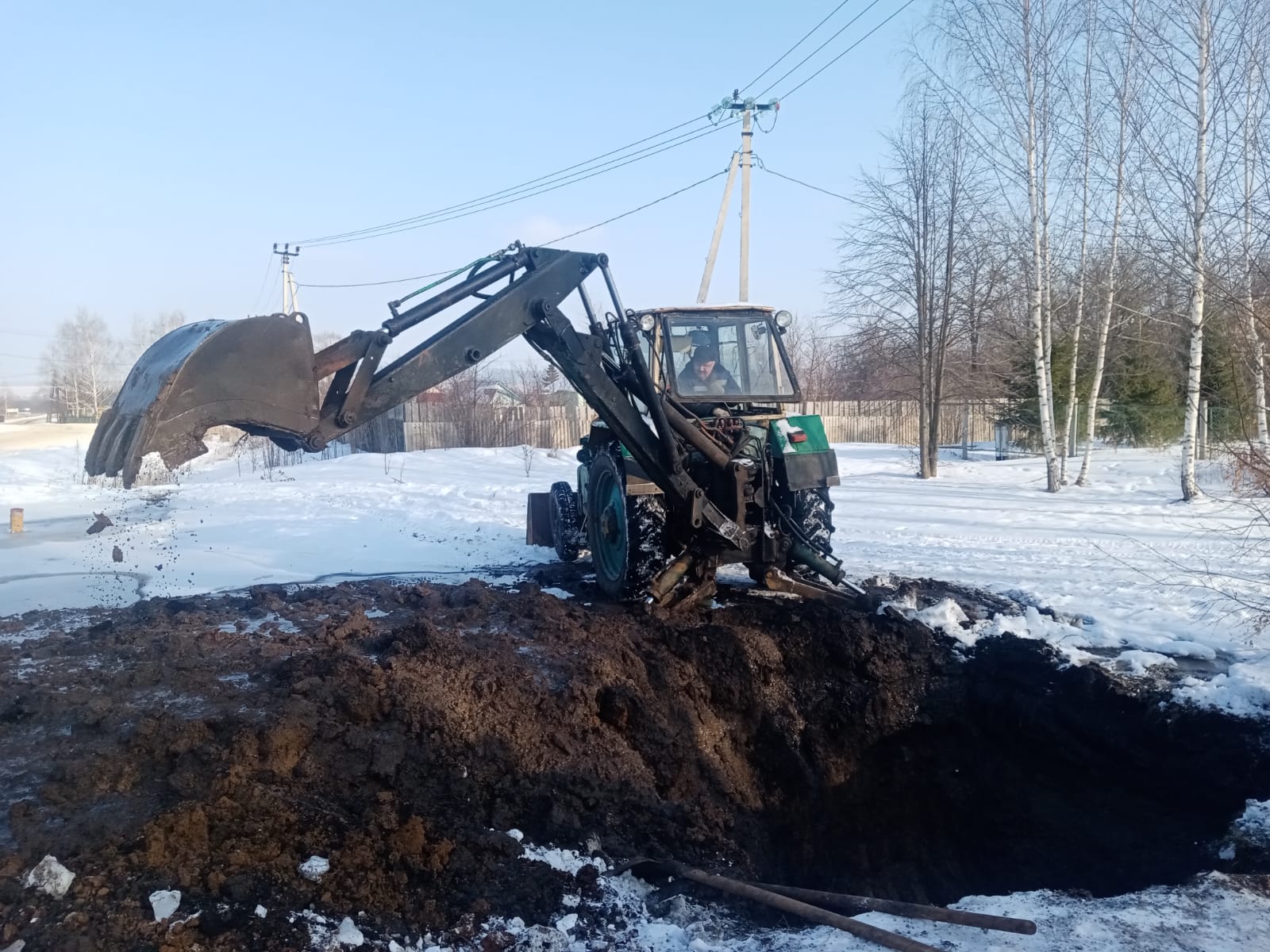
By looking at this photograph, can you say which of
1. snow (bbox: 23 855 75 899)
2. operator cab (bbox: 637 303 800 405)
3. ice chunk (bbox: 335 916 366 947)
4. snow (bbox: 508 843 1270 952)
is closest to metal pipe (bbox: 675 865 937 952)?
snow (bbox: 508 843 1270 952)

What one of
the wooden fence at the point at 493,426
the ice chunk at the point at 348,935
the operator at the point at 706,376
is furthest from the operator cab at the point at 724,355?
the wooden fence at the point at 493,426

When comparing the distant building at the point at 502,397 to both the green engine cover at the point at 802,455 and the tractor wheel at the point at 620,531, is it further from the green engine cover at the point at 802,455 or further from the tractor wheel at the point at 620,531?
the green engine cover at the point at 802,455

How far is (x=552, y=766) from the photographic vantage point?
4.96m

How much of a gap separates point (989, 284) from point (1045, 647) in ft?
53.8

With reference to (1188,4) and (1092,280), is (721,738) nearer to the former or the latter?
(1188,4)

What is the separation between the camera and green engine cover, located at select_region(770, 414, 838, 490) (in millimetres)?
7520

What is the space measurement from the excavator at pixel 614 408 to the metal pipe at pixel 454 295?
0.01 meters

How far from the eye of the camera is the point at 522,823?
173 inches

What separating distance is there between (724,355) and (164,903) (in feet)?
20.8

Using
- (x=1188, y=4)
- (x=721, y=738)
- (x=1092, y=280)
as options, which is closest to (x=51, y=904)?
(x=721, y=738)

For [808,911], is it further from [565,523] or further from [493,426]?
[493,426]

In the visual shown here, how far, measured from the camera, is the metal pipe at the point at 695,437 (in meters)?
7.28

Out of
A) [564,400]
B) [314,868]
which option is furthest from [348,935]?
[564,400]

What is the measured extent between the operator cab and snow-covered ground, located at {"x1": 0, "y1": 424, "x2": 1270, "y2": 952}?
2.27m
